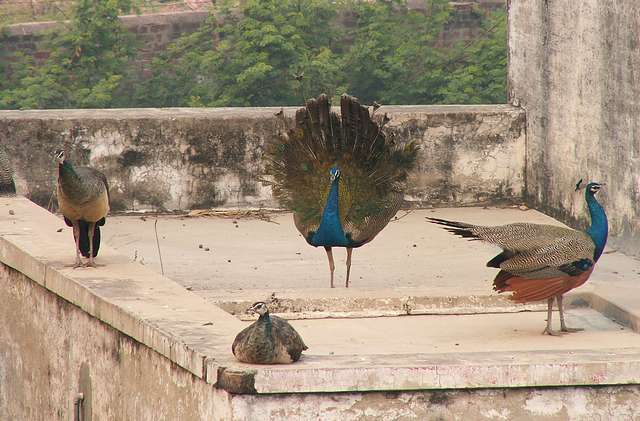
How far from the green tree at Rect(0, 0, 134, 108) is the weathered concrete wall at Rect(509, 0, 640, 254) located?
9911mm

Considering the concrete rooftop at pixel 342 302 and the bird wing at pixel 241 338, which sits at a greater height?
the bird wing at pixel 241 338

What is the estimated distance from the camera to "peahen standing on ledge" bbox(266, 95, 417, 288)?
10.7 m

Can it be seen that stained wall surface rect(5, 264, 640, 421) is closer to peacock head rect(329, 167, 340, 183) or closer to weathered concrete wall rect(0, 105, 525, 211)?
peacock head rect(329, 167, 340, 183)

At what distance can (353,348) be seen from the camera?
841 centimetres

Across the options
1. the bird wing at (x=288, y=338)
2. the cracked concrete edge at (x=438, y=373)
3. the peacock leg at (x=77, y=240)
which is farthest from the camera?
the peacock leg at (x=77, y=240)

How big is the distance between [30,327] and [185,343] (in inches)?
107

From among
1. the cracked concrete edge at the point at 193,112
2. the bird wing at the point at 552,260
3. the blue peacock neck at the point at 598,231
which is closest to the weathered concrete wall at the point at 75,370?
the bird wing at the point at 552,260

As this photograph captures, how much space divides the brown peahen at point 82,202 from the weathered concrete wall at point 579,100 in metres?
3.89

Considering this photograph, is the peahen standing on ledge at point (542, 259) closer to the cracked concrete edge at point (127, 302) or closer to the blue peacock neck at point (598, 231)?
the blue peacock neck at point (598, 231)

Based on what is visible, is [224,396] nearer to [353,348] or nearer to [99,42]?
[353,348]

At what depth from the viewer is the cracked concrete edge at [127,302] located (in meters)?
7.39

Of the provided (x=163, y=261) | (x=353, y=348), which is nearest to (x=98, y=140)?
(x=163, y=261)

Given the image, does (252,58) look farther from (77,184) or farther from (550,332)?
(550,332)

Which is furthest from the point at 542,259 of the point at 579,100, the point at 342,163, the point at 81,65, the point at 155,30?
the point at 155,30
